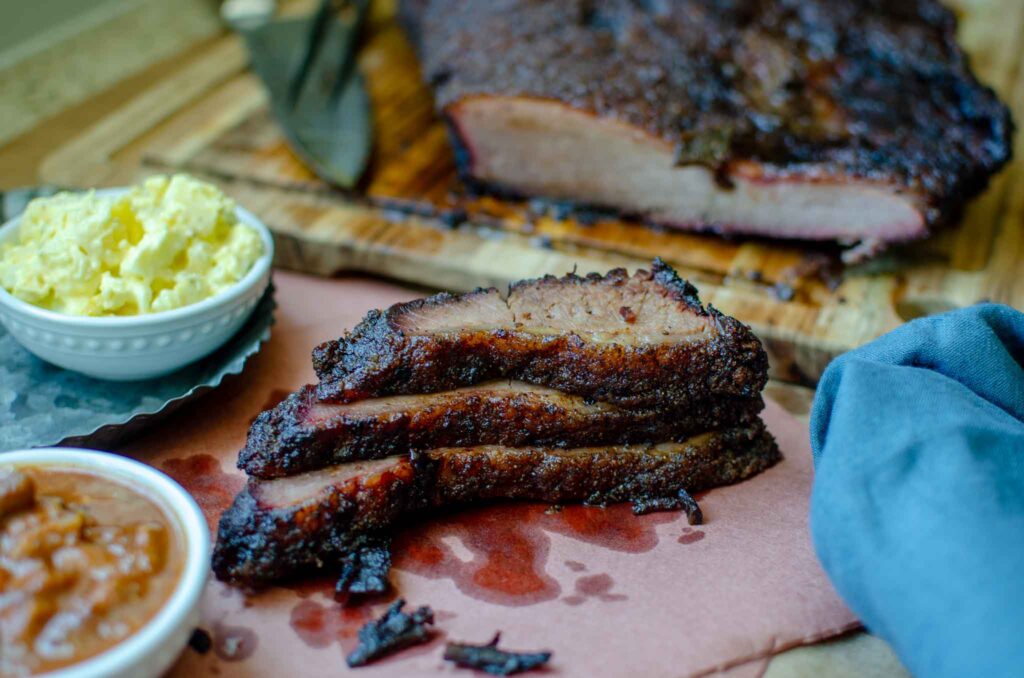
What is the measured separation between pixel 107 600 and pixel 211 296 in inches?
46.6

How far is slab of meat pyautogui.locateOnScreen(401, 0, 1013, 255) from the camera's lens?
11.8 ft

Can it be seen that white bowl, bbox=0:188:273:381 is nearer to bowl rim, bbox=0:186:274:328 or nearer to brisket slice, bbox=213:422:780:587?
bowl rim, bbox=0:186:274:328

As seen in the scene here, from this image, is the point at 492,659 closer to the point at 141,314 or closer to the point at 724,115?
the point at 141,314

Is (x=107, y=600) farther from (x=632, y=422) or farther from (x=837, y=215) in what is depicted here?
(x=837, y=215)

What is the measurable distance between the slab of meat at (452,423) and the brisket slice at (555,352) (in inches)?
1.3

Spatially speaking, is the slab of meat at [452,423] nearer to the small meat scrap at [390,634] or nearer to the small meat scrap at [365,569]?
the small meat scrap at [365,569]

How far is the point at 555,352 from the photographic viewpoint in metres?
2.54

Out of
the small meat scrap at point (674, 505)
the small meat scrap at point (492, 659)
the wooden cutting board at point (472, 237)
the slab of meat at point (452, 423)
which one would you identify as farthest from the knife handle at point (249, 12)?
the small meat scrap at point (492, 659)

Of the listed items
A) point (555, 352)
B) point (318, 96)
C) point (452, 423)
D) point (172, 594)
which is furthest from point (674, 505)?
point (318, 96)

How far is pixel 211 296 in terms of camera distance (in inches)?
112

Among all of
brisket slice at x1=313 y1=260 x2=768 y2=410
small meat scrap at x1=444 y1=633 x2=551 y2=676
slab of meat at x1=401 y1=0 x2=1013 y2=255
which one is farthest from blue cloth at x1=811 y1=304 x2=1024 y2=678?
slab of meat at x1=401 y1=0 x2=1013 y2=255

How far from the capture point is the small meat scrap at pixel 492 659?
212cm

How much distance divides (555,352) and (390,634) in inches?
32.9

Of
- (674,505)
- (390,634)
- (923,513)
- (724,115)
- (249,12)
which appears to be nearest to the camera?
(923,513)
